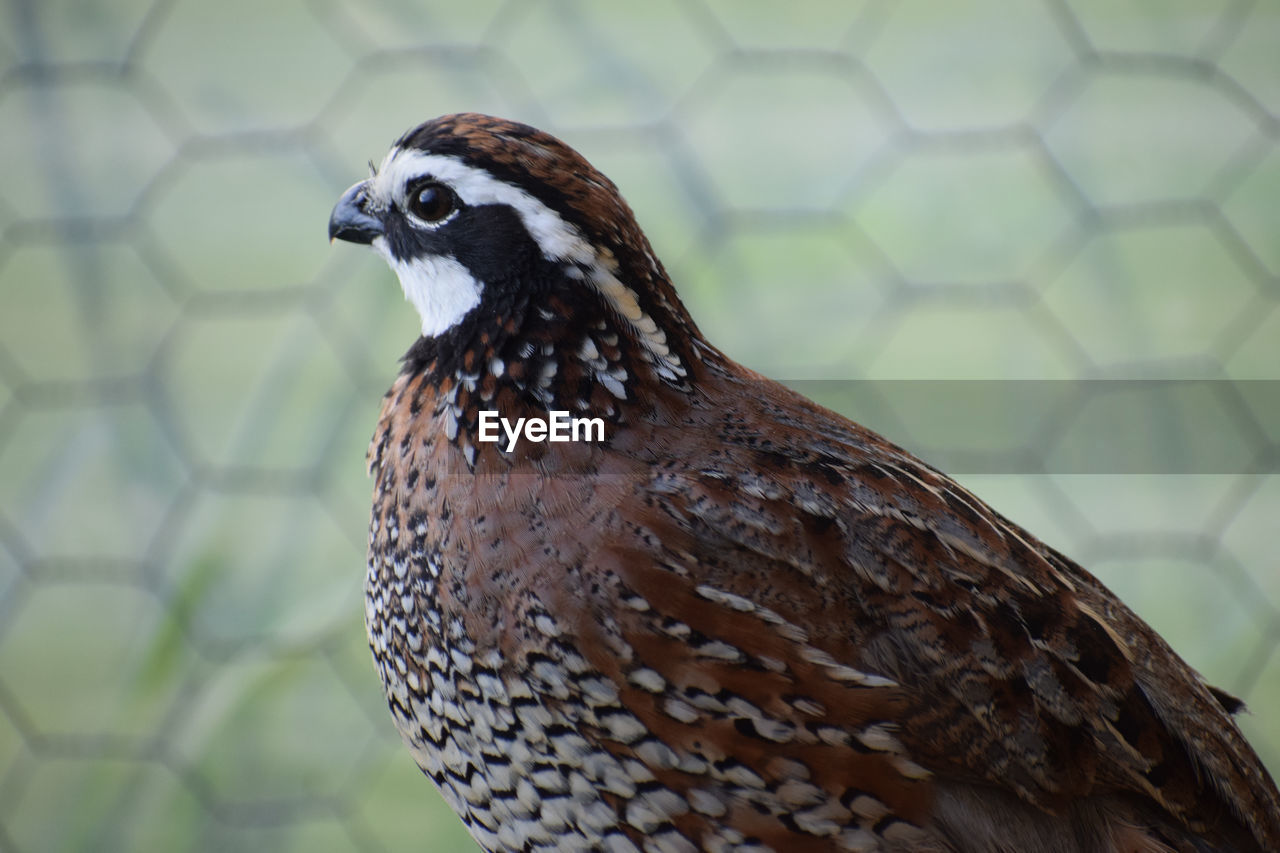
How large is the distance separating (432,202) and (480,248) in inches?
2.7

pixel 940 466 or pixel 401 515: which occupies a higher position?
pixel 940 466

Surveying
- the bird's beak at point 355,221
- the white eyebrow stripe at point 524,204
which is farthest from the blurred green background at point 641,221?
the white eyebrow stripe at point 524,204

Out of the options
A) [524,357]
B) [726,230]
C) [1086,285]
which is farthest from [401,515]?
[1086,285]

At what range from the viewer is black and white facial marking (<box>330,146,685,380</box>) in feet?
3.12

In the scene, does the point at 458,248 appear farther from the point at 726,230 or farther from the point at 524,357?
the point at 726,230

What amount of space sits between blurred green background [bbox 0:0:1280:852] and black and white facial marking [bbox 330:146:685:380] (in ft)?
3.00

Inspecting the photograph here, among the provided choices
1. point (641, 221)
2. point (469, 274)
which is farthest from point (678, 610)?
point (641, 221)

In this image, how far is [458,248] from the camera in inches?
38.9

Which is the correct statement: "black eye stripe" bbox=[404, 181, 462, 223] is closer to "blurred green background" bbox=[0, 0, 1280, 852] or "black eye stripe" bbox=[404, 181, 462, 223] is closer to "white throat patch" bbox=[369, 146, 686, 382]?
"white throat patch" bbox=[369, 146, 686, 382]

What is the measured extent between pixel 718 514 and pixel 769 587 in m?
0.07

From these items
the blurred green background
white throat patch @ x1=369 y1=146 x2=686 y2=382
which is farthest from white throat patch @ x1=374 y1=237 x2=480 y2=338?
the blurred green background

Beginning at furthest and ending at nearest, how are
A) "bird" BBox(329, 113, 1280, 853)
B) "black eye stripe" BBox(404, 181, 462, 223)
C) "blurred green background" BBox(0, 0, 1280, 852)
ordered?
"blurred green background" BBox(0, 0, 1280, 852), "black eye stripe" BBox(404, 181, 462, 223), "bird" BBox(329, 113, 1280, 853)

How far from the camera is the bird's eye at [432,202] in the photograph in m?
0.99

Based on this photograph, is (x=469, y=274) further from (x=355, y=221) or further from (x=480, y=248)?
(x=355, y=221)
